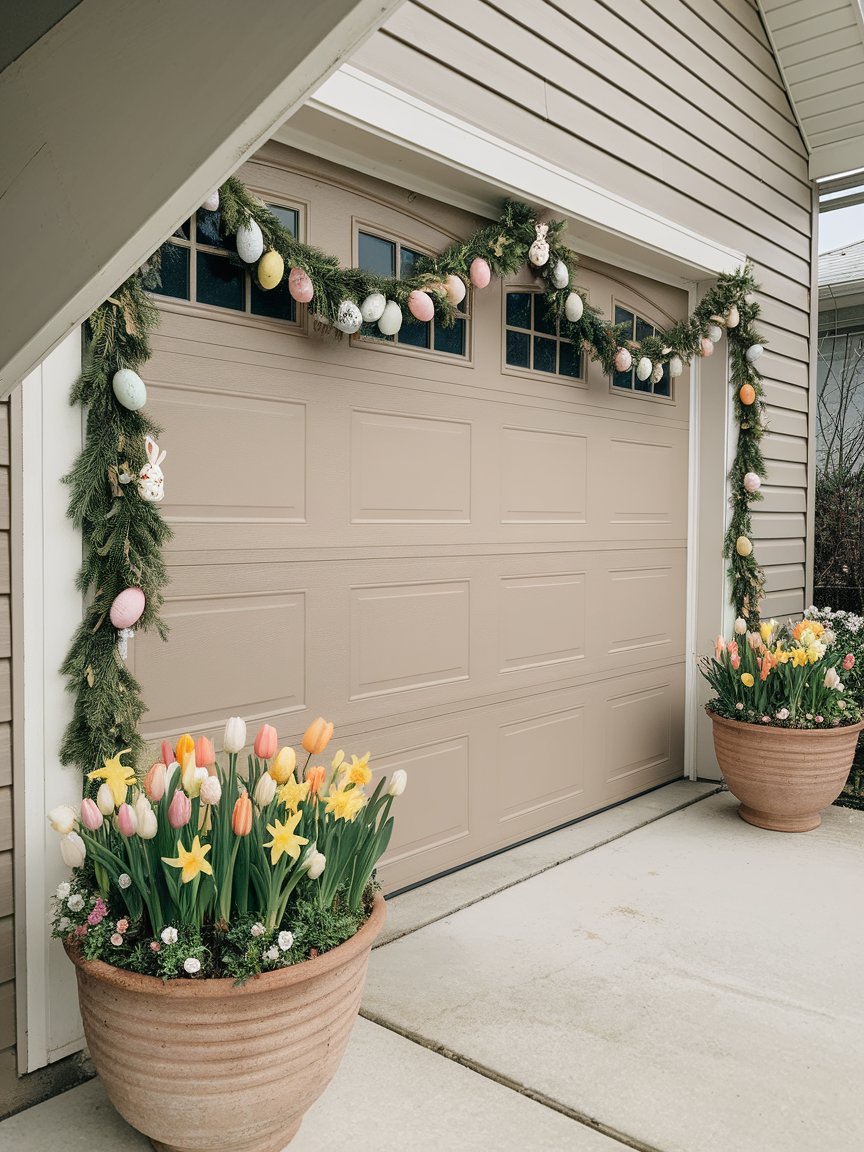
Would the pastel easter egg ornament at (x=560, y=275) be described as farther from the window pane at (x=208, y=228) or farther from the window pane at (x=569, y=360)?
the window pane at (x=208, y=228)

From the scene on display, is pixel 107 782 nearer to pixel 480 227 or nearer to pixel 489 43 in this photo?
pixel 480 227

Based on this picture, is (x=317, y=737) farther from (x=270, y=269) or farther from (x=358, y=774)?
(x=270, y=269)

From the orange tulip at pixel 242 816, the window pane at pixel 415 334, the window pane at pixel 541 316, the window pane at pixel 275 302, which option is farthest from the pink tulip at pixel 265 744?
the window pane at pixel 541 316

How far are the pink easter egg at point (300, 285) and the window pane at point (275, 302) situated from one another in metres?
0.11

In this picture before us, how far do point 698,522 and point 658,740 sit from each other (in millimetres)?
1070

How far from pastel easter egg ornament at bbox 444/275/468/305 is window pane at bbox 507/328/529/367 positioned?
56cm

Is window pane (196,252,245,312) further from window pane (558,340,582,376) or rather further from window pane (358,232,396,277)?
window pane (558,340,582,376)

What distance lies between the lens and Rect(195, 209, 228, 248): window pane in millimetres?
2463

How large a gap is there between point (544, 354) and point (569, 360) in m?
0.18

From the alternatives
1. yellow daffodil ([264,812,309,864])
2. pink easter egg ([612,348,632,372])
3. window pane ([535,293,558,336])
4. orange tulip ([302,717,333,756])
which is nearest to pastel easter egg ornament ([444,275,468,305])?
window pane ([535,293,558,336])

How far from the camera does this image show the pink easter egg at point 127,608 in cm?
208

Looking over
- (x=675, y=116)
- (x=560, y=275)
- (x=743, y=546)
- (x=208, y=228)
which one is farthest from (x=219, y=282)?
(x=743, y=546)

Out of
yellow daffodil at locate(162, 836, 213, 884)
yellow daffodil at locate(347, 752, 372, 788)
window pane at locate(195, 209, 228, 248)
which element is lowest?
yellow daffodil at locate(162, 836, 213, 884)

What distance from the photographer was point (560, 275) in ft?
10.8
